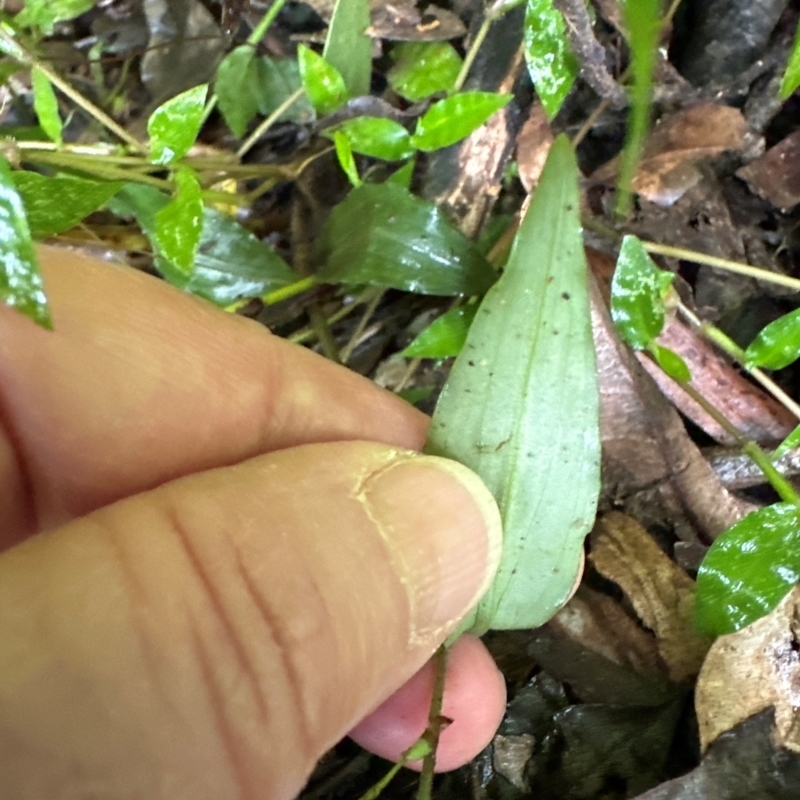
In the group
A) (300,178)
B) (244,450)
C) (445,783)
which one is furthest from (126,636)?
(300,178)

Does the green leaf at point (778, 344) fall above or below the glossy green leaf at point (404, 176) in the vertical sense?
below

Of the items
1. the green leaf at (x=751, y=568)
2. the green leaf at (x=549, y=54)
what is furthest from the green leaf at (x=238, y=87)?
the green leaf at (x=751, y=568)

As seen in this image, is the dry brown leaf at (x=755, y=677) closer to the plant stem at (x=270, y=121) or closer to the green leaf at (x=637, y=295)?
the green leaf at (x=637, y=295)

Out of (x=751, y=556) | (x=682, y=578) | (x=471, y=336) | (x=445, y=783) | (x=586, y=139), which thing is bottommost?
(x=445, y=783)

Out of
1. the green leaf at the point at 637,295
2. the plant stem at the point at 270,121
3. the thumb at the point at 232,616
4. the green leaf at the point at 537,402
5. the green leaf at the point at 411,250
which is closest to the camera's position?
the thumb at the point at 232,616

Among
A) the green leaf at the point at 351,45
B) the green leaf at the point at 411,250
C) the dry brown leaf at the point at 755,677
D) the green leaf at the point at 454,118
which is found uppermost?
the green leaf at the point at 351,45

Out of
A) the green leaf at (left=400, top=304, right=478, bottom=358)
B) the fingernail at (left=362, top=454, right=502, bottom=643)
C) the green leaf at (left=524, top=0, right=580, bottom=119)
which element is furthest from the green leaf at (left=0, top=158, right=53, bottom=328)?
the green leaf at (left=524, top=0, right=580, bottom=119)

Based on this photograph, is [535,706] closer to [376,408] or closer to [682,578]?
[682,578]
